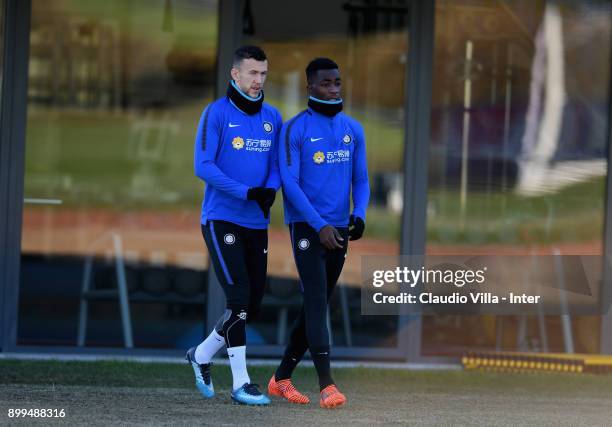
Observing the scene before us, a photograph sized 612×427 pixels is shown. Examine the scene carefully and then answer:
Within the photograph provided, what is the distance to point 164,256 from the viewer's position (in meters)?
9.20

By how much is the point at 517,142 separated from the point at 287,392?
3.28 m

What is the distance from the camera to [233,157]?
6.68 metres

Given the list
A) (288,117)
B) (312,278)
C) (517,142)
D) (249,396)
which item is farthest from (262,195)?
(517,142)

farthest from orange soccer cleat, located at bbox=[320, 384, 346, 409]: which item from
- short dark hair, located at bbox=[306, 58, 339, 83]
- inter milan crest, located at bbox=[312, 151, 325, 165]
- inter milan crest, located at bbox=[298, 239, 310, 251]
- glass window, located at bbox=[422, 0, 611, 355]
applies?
glass window, located at bbox=[422, 0, 611, 355]

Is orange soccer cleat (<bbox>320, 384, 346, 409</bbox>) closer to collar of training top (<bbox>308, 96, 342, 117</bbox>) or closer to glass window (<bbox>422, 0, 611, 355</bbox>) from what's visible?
collar of training top (<bbox>308, 96, 342, 117</bbox>)

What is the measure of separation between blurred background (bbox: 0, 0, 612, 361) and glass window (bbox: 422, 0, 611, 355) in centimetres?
1

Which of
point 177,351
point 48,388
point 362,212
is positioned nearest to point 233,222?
point 362,212

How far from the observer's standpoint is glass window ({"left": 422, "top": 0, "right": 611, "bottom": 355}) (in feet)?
30.2

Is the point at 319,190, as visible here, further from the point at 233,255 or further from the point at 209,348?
the point at 209,348

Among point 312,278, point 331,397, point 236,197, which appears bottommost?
point 331,397

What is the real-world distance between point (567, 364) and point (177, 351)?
8.79 ft

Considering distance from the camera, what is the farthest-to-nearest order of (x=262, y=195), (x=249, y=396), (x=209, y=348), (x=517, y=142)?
(x=517, y=142) → (x=209, y=348) → (x=249, y=396) → (x=262, y=195)

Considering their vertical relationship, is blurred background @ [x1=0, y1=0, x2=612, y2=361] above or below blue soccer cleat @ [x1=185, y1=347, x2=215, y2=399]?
above

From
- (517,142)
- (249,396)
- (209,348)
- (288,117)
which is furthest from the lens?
(517,142)
